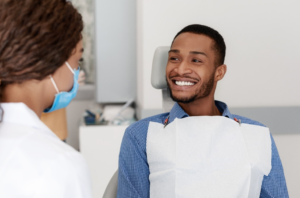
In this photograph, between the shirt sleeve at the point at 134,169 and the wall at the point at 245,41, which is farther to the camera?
the wall at the point at 245,41

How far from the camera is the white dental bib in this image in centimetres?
117

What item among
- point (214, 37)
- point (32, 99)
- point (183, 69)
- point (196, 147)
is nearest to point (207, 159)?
point (196, 147)

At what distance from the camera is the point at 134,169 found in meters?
1.27

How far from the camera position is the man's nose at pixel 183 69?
136 centimetres

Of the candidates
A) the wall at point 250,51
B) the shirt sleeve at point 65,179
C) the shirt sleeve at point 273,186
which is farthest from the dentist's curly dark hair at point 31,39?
the wall at point 250,51

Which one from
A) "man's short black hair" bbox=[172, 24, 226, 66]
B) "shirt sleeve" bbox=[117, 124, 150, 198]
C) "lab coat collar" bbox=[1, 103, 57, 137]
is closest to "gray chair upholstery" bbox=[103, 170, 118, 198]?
"shirt sleeve" bbox=[117, 124, 150, 198]

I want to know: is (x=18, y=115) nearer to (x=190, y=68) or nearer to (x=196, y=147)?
(x=196, y=147)

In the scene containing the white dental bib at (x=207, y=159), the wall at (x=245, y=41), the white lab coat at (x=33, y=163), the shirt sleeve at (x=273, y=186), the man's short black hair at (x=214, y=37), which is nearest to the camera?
the white lab coat at (x=33, y=163)

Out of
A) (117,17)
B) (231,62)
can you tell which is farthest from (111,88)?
(231,62)

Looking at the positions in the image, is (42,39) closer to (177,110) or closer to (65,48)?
(65,48)

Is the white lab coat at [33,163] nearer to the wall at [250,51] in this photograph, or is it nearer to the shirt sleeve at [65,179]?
the shirt sleeve at [65,179]

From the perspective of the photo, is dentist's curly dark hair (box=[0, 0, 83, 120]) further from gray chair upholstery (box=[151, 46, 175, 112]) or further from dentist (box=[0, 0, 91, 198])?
gray chair upholstery (box=[151, 46, 175, 112])

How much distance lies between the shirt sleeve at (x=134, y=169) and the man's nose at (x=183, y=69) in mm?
268

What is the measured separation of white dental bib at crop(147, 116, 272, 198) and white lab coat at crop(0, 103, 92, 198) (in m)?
0.47
